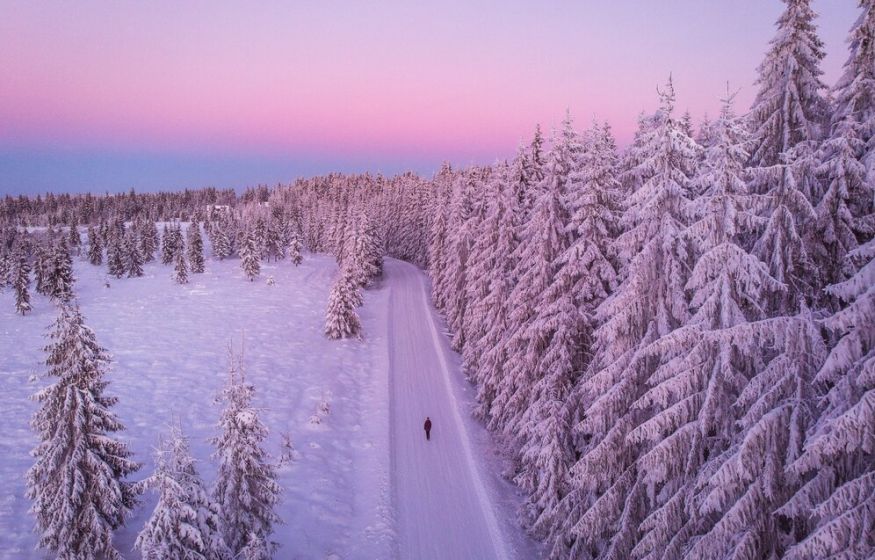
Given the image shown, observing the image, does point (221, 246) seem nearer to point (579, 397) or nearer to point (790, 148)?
point (579, 397)

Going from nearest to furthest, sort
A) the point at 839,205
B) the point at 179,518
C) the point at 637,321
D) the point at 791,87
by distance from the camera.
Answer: the point at 839,205, the point at 179,518, the point at 791,87, the point at 637,321

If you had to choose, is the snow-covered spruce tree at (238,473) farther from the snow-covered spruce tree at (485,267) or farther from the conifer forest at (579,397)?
the snow-covered spruce tree at (485,267)

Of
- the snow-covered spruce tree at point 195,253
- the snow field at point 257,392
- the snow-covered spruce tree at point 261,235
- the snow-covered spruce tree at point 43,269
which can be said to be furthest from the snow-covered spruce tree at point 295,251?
the snow-covered spruce tree at point 43,269

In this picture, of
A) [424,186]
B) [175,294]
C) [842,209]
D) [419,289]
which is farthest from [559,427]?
[424,186]

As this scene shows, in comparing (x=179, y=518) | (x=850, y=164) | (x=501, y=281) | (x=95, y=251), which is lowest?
(x=95, y=251)

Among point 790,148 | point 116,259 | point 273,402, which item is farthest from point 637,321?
point 116,259

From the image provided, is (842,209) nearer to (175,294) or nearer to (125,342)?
(125,342)

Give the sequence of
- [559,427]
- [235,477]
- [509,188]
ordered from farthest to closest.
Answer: [509,188] < [559,427] < [235,477]

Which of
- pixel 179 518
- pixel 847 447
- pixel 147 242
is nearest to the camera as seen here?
pixel 847 447
